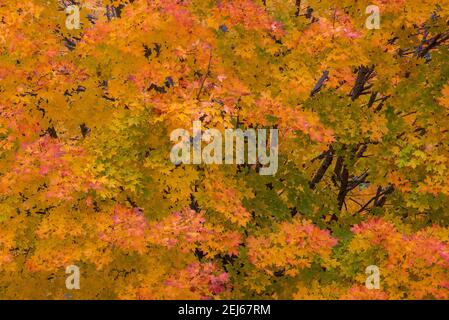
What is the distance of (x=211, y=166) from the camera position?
10078 mm

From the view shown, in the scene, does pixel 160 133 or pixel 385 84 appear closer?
pixel 160 133

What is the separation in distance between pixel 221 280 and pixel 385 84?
544 cm

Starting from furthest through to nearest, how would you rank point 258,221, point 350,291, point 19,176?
point 258,221 < point 19,176 < point 350,291

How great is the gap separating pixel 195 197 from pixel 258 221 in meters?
1.85

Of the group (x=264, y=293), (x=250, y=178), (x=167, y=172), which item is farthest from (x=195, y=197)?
(x=264, y=293)

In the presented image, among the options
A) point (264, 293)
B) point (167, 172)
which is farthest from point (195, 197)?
point (264, 293)

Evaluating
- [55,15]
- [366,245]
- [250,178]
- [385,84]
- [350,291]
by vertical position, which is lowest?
[350,291]

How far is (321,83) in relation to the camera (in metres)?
12.0

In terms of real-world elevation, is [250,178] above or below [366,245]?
above

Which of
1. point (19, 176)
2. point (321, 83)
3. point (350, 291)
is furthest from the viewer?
point (321, 83)

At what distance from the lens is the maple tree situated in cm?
959

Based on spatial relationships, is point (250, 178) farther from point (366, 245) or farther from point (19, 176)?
point (19, 176)

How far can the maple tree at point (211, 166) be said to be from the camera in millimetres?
9586

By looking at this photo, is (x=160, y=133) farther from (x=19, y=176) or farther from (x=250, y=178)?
(x=19, y=176)
